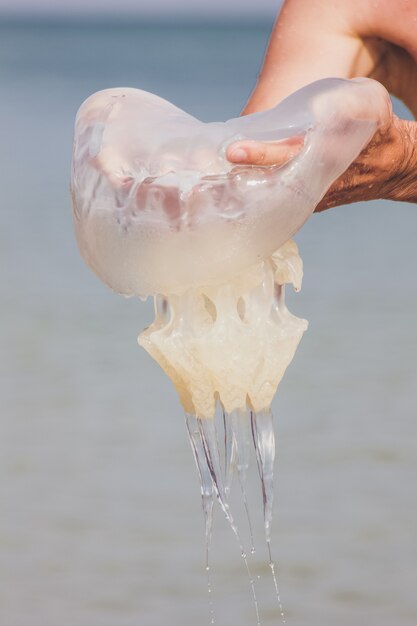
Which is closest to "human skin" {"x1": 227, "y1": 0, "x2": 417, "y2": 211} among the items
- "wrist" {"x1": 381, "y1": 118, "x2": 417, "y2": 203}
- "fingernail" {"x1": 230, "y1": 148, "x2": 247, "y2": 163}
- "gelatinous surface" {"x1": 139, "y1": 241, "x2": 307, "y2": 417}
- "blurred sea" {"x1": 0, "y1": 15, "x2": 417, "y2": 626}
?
"wrist" {"x1": 381, "y1": 118, "x2": 417, "y2": 203}

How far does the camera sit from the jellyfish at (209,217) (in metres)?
1.41

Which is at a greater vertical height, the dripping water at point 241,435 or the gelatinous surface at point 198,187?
the gelatinous surface at point 198,187

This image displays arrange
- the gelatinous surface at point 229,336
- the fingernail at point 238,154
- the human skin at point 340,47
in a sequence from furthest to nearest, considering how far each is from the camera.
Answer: the human skin at point 340,47, the gelatinous surface at point 229,336, the fingernail at point 238,154

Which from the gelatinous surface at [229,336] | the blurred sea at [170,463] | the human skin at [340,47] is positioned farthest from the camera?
the blurred sea at [170,463]

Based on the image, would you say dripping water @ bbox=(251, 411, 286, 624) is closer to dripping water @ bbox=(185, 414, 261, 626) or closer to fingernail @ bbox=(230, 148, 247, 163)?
dripping water @ bbox=(185, 414, 261, 626)

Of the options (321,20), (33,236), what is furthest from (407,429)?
(33,236)

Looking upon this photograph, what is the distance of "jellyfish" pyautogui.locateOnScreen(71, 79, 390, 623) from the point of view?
141 cm

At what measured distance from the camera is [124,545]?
310 centimetres

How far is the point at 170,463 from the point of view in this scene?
347 centimetres

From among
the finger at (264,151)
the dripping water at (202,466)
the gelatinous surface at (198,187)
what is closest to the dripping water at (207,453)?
the dripping water at (202,466)

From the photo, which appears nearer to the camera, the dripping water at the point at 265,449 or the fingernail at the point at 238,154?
the fingernail at the point at 238,154

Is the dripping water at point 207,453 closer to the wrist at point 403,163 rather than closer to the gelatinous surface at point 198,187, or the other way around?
the gelatinous surface at point 198,187

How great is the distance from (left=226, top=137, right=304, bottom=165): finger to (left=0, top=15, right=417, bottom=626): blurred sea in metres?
1.53

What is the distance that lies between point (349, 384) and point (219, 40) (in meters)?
27.7
